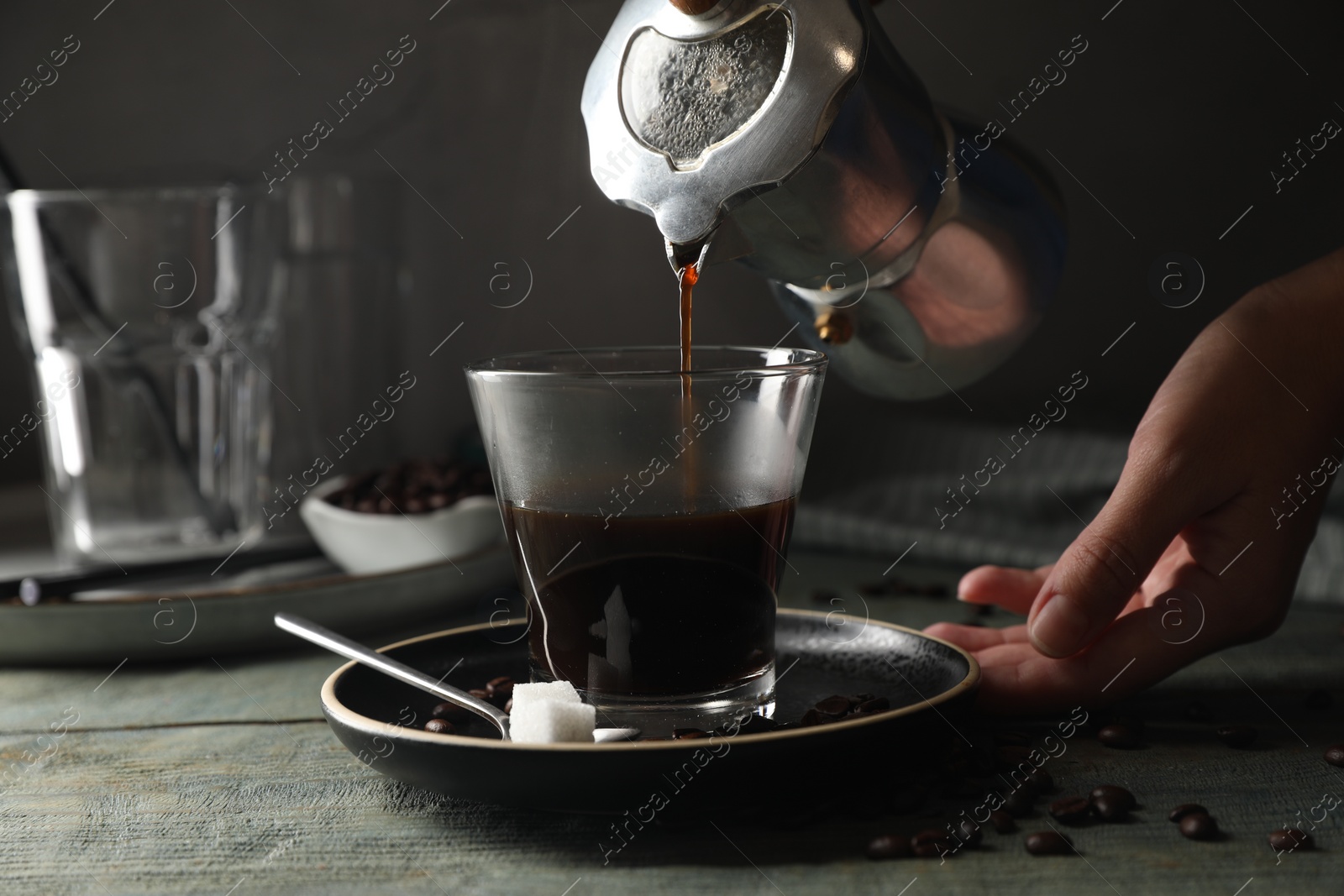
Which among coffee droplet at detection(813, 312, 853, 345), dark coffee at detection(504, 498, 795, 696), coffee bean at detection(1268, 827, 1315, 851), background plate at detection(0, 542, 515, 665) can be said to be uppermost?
coffee droplet at detection(813, 312, 853, 345)

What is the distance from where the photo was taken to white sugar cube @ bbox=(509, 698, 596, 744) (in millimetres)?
643

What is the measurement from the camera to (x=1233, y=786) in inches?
26.9

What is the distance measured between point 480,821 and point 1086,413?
1253mm

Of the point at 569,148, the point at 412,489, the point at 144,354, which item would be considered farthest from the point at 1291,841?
the point at 569,148

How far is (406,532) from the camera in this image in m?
1.27

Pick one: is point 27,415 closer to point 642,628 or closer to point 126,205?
point 126,205

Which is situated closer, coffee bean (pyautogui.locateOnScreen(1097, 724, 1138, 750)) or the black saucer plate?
the black saucer plate

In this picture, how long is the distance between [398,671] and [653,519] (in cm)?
20

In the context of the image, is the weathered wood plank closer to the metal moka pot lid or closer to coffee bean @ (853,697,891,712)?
coffee bean @ (853,697,891,712)

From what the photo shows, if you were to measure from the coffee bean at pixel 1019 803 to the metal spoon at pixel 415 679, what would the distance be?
0.21 metres

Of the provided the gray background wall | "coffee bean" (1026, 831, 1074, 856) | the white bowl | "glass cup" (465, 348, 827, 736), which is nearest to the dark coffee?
"glass cup" (465, 348, 827, 736)

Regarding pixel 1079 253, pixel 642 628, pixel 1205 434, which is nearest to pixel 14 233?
pixel 642 628

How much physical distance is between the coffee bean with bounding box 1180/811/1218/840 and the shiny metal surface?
39 centimetres

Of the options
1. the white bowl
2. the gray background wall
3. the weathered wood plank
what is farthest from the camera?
the gray background wall
